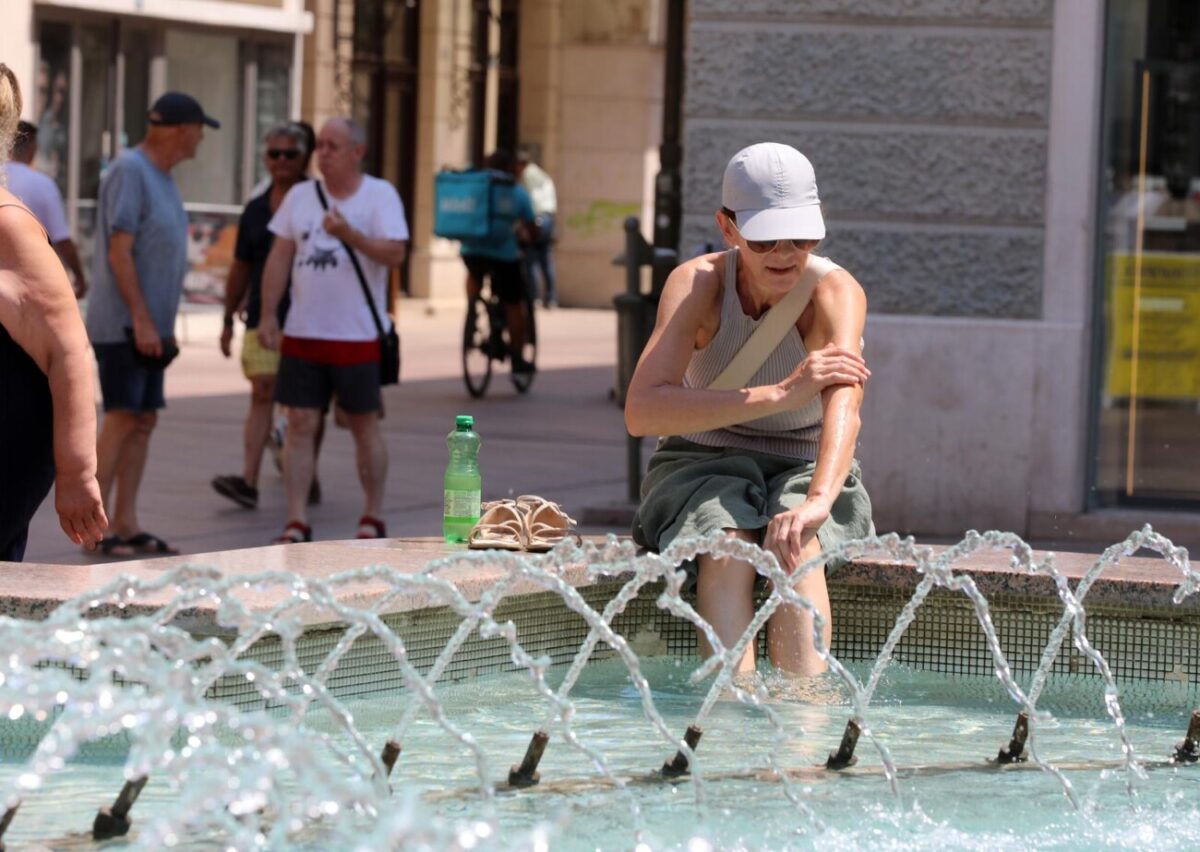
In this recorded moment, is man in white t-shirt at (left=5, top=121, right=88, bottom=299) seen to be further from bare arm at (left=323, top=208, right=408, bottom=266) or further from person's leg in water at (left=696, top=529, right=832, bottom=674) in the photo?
person's leg in water at (left=696, top=529, right=832, bottom=674)

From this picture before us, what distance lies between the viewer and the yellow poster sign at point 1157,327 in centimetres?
996

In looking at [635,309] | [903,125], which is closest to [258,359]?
[635,309]

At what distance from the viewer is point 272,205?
10.5 meters

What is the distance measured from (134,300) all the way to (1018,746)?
4858mm

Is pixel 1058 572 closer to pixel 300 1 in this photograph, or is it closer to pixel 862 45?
pixel 862 45

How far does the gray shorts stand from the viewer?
5574 mm

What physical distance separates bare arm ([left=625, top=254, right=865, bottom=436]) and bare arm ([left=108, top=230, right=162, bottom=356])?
3.72 m

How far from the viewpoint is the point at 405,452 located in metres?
12.8

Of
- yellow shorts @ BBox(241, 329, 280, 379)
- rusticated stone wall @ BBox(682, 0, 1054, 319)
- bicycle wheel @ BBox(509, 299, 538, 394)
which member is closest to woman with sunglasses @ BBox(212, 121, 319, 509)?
yellow shorts @ BBox(241, 329, 280, 379)

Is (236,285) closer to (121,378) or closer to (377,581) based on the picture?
(121,378)

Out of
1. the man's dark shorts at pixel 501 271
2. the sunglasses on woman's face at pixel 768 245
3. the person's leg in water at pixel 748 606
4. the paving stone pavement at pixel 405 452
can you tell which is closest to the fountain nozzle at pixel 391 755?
the person's leg in water at pixel 748 606

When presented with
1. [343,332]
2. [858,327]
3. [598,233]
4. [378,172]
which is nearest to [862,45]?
[343,332]

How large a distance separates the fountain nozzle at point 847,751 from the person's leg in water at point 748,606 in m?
0.54

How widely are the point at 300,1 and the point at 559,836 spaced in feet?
68.0
